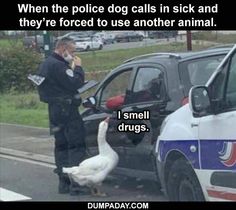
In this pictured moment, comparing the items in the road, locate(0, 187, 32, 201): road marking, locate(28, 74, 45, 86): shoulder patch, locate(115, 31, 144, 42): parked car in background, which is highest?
locate(115, 31, 144, 42): parked car in background

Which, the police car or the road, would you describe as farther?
the road

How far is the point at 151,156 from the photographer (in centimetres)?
818

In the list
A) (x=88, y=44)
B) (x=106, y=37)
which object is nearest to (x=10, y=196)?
(x=88, y=44)

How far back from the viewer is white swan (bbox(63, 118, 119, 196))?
8.73m

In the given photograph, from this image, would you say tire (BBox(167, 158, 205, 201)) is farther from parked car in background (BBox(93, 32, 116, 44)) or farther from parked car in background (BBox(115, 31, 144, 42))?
parked car in background (BBox(93, 32, 116, 44))

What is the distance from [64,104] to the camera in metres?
9.18

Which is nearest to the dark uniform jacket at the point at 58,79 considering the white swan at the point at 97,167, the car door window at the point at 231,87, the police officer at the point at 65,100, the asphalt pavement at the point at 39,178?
the police officer at the point at 65,100

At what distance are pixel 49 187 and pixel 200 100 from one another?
3979 mm

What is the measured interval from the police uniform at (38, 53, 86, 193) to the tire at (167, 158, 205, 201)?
8.06 feet

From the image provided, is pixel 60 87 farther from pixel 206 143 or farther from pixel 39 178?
pixel 206 143

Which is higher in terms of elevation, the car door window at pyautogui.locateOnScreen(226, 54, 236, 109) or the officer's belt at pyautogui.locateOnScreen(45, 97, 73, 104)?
the car door window at pyautogui.locateOnScreen(226, 54, 236, 109)

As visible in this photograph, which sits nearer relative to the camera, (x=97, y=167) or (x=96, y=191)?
(x=97, y=167)

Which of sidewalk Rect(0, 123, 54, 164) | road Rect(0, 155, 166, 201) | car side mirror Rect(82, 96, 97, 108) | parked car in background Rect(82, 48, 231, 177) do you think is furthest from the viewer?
sidewalk Rect(0, 123, 54, 164)

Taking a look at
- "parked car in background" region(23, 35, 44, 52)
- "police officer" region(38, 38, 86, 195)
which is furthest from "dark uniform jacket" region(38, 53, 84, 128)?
"parked car in background" region(23, 35, 44, 52)
